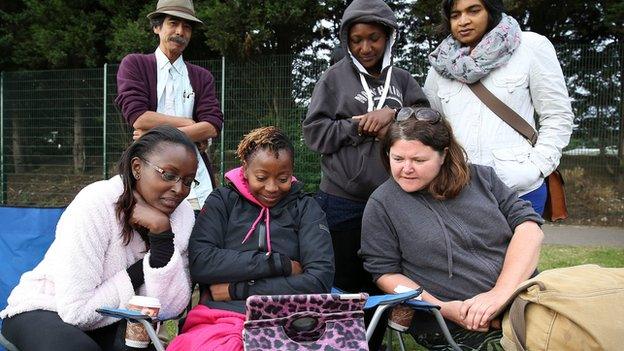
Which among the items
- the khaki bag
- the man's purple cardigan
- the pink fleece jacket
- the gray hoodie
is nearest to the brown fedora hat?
the man's purple cardigan

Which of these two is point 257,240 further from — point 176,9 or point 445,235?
point 176,9

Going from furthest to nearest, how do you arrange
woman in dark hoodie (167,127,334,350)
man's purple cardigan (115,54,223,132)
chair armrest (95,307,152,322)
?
1. man's purple cardigan (115,54,223,132)
2. woman in dark hoodie (167,127,334,350)
3. chair armrest (95,307,152,322)

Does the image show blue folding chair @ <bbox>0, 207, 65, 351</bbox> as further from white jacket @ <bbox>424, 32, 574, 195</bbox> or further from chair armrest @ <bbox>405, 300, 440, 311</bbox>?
white jacket @ <bbox>424, 32, 574, 195</bbox>

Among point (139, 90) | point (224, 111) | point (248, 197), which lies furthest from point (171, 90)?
point (224, 111)

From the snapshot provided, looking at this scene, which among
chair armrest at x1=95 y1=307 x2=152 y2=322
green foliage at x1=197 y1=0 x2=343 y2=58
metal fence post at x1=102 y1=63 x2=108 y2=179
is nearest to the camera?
chair armrest at x1=95 y1=307 x2=152 y2=322

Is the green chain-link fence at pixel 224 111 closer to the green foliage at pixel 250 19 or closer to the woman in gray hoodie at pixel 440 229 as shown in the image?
the green foliage at pixel 250 19

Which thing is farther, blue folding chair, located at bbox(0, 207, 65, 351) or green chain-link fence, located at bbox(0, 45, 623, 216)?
green chain-link fence, located at bbox(0, 45, 623, 216)

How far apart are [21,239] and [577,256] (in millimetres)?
5634

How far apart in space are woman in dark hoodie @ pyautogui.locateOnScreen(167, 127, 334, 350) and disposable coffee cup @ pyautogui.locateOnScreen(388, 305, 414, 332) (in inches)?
13.4

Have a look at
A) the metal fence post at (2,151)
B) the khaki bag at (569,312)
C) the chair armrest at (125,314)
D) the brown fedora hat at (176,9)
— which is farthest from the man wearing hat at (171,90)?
the metal fence post at (2,151)

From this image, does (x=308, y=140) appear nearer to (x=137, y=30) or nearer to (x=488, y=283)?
(x=488, y=283)

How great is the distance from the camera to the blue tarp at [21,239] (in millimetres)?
3041

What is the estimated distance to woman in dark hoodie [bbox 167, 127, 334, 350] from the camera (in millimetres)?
2693

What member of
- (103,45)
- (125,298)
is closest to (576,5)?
(103,45)
